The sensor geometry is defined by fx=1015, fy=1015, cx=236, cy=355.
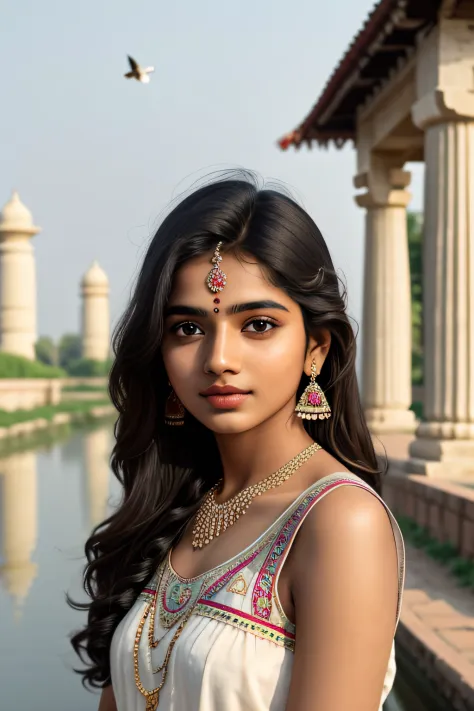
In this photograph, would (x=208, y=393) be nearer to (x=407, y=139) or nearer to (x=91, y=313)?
(x=407, y=139)

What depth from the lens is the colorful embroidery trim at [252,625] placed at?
5.15 ft

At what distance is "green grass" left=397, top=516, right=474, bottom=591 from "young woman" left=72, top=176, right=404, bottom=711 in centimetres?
456

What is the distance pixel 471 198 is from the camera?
8.20 metres

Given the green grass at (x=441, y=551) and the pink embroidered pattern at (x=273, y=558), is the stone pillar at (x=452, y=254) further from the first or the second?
the pink embroidered pattern at (x=273, y=558)

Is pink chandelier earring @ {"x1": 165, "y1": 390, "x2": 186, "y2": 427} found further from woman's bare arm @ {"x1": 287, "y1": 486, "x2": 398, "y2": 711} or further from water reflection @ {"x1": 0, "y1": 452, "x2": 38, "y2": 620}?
water reflection @ {"x1": 0, "y1": 452, "x2": 38, "y2": 620}

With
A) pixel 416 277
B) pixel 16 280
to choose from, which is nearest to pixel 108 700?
pixel 416 277

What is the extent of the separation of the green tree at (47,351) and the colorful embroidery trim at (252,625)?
68.8 m

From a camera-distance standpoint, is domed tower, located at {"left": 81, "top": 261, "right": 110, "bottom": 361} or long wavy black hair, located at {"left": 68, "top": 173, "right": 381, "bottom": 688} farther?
domed tower, located at {"left": 81, "top": 261, "right": 110, "bottom": 361}

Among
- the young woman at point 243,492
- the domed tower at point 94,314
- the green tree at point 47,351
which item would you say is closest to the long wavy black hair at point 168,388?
the young woman at point 243,492

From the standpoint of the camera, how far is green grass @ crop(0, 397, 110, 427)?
25.8 metres

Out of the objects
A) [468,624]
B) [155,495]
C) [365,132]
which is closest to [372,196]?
[365,132]

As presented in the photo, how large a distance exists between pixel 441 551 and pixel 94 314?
44301 mm

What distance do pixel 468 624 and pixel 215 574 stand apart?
388 cm

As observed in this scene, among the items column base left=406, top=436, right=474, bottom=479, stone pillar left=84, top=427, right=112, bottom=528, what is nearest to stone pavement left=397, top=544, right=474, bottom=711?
column base left=406, top=436, right=474, bottom=479
